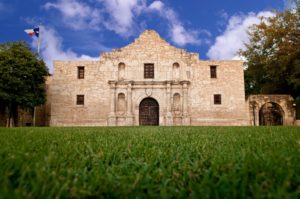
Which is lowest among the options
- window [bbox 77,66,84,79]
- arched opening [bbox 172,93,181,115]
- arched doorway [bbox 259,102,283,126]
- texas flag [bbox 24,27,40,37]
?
arched doorway [bbox 259,102,283,126]

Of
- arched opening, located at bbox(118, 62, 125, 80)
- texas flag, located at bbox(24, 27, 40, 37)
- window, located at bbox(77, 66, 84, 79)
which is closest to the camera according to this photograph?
arched opening, located at bbox(118, 62, 125, 80)

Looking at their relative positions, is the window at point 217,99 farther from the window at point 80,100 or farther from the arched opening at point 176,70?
the window at point 80,100

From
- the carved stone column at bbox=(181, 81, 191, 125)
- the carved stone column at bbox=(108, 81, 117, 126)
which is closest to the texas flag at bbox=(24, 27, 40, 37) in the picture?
the carved stone column at bbox=(108, 81, 117, 126)

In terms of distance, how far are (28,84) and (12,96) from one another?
4.95ft

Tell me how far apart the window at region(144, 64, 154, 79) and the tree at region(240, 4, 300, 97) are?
32.8 ft

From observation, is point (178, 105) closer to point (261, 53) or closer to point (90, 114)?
point (90, 114)

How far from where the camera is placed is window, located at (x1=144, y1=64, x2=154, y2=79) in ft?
70.8

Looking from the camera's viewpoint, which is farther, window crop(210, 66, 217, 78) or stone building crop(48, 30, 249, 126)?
window crop(210, 66, 217, 78)

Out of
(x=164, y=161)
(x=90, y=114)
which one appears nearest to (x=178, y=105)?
(x=90, y=114)

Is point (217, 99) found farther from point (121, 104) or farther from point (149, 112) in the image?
point (121, 104)

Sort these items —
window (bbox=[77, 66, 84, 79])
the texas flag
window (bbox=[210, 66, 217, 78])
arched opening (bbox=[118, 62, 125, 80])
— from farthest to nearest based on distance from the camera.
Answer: the texas flag, window (bbox=[210, 66, 217, 78]), window (bbox=[77, 66, 84, 79]), arched opening (bbox=[118, 62, 125, 80])

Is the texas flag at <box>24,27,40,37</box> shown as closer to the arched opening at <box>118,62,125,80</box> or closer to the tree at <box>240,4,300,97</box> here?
the arched opening at <box>118,62,125,80</box>

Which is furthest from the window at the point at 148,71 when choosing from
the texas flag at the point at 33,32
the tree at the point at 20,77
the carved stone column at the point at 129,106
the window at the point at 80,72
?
the texas flag at the point at 33,32

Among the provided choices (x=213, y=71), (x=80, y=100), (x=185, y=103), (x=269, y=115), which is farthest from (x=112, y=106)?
(x=269, y=115)
